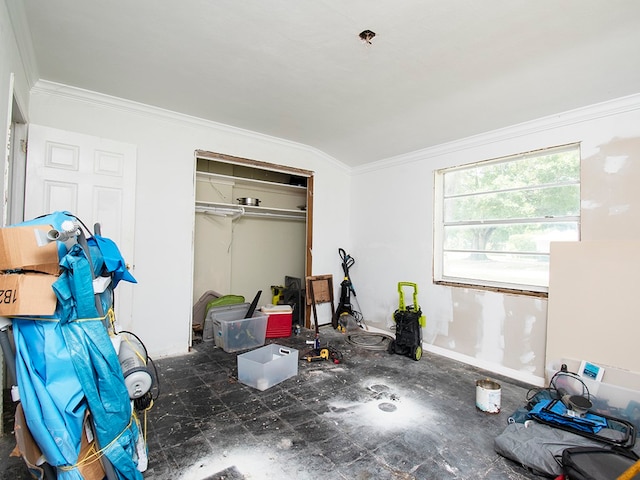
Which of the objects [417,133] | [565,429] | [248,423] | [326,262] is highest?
[417,133]

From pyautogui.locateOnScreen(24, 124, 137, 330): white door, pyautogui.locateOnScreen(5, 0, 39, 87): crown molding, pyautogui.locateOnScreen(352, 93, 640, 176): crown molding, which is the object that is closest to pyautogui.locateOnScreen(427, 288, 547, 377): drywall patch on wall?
pyautogui.locateOnScreen(352, 93, 640, 176): crown molding

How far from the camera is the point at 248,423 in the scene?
221 cm

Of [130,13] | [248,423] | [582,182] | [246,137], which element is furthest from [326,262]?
[130,13]

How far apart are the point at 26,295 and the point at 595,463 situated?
8.79 feet

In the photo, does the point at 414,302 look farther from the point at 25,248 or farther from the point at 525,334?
the point at 25,248

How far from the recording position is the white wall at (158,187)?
3.00m

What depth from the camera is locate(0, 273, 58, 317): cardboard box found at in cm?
119

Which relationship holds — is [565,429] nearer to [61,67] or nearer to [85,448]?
[85,448]

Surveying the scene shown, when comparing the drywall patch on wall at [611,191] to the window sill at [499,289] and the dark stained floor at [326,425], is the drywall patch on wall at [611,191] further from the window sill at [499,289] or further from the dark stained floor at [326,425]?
the dark stained floor at [326,425]

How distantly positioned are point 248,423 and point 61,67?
3130 millimetres

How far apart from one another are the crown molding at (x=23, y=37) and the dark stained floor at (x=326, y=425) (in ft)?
8.38

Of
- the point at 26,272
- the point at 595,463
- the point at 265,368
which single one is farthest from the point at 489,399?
the point at 26,272

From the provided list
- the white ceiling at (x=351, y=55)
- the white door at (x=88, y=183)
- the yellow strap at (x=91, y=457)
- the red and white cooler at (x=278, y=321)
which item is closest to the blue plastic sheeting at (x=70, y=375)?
the yellow strap at (x=91, y=457)

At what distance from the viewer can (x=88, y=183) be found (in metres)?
2.85
